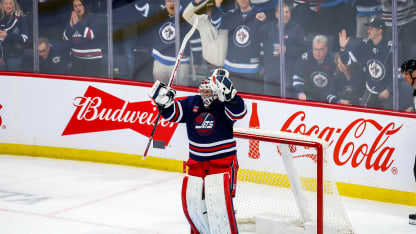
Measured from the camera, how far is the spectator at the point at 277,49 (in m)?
6.84

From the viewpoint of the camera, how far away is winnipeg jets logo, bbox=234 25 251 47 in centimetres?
715

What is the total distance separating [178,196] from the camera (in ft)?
21.6

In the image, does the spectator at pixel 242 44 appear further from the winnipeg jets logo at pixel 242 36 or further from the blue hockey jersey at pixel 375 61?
the blue hockey jersey at pixel 375 61

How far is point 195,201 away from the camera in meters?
4.62

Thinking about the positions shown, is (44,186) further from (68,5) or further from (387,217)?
(387,217)

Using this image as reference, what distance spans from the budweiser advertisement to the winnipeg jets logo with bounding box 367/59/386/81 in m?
0.34

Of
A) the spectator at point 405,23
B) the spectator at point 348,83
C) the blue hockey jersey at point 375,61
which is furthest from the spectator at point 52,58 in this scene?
the spectator at point 405,23

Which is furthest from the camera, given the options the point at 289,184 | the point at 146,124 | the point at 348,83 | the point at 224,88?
the point at 146,124

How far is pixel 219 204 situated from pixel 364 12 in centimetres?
262

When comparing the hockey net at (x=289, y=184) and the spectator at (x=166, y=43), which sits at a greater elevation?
the spectator at (x=166, y=43)

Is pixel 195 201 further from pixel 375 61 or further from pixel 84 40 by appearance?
pixel 84 40

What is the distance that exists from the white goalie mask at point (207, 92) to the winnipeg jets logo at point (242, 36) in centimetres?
255

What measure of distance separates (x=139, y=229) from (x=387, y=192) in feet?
6.83

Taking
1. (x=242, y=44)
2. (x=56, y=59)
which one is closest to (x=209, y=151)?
(x=242, y=44)
